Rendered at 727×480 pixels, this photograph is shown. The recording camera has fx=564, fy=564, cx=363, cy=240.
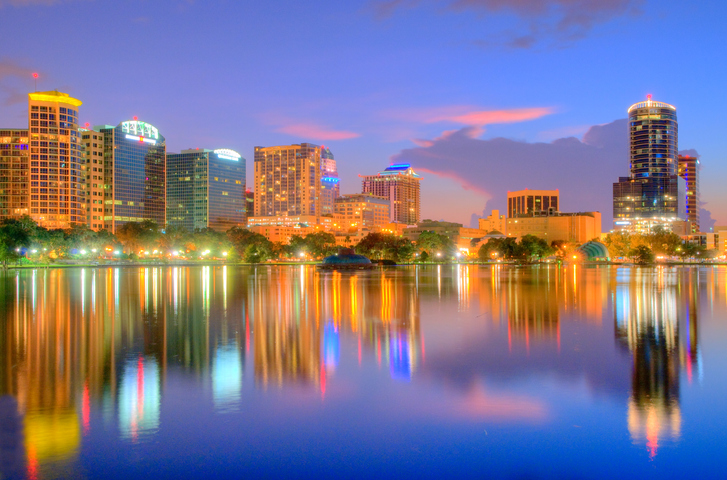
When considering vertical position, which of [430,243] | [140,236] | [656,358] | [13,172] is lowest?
[656,358]

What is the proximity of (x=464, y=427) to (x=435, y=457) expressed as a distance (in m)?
1.43

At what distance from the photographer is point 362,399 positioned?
1159cm

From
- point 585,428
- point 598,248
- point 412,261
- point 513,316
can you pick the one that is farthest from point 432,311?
point 598,248

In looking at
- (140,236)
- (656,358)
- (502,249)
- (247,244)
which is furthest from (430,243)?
(656,358)

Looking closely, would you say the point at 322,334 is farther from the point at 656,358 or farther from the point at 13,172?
the point at 13,172

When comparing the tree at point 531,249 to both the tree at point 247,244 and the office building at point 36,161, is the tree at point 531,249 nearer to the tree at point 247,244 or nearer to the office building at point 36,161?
the tree at point 247,244

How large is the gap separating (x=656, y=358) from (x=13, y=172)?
223 meters

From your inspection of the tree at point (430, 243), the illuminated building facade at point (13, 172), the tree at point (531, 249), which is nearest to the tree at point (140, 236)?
A: the illuminated building facade at point (13, 172)

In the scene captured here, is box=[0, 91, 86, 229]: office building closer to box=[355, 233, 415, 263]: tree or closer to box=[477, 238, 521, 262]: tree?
box=[355, 233, 415, 263]: tree

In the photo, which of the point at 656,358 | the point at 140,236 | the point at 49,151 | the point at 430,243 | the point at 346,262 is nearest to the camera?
the point at 656,358

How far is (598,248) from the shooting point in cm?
19138

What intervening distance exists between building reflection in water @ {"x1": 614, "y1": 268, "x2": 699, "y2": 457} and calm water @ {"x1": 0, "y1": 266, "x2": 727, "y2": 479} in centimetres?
6

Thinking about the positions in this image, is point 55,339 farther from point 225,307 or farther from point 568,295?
point 568,295

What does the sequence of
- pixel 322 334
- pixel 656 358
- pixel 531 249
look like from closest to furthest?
pixel 656 358 < pixel 322 334 < pixel 531 249
